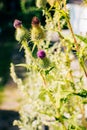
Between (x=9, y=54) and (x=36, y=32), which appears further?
(x=9, y=54)

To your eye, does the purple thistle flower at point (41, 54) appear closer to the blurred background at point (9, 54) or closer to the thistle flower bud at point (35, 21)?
the thistle flower bud at point (35, 21)

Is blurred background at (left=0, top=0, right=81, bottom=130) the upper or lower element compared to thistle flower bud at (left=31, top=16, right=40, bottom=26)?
lower

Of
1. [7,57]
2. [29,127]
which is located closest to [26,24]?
[7,57]

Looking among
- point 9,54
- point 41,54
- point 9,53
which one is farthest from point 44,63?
point 9,53

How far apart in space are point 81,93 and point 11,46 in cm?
1721

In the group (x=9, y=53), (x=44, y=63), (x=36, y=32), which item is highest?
(x=36, y=32)

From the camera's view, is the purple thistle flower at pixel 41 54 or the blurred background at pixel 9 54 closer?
the purple thistle flower at pixel 41 54

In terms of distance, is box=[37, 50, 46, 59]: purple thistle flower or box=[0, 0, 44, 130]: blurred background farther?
box=[0, 0, 44, 130]: blurred background

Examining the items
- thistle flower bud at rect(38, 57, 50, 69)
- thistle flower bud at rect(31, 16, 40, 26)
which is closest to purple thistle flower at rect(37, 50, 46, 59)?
thistle flower bud at rect(38, 57, 50, 69)

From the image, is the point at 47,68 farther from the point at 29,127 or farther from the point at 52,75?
the point at 29,127

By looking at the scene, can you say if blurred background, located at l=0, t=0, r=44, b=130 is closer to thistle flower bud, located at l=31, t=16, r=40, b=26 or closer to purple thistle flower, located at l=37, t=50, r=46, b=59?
thistle flower bud, located at l=31, t=16, r=40, b=26

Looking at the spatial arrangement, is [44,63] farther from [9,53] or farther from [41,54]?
[9,53]

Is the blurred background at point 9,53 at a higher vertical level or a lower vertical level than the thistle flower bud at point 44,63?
lower

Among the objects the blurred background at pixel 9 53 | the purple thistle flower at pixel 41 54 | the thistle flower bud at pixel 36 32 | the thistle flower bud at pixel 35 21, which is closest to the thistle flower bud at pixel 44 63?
the purple thistle flower at pixel 41 54
